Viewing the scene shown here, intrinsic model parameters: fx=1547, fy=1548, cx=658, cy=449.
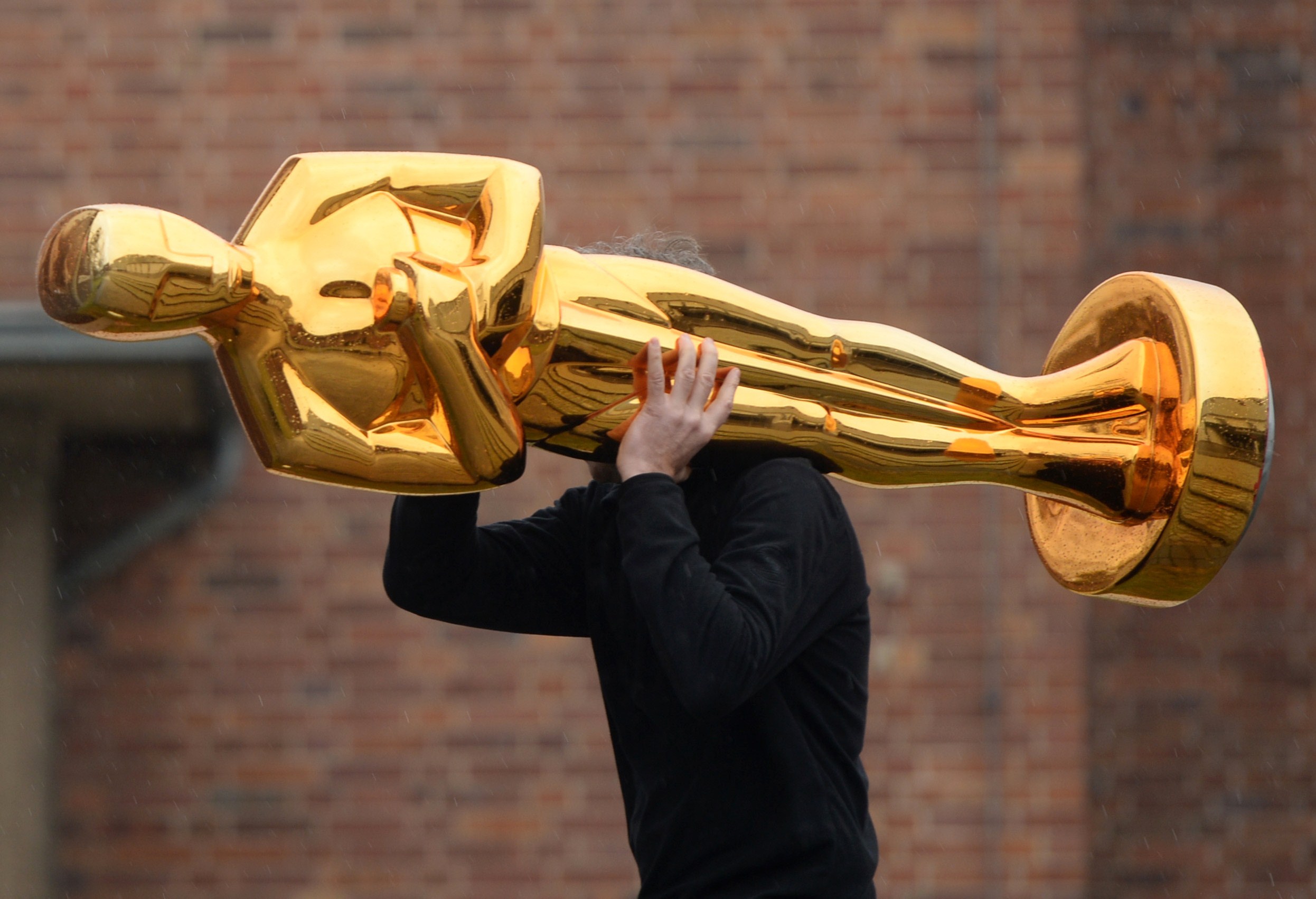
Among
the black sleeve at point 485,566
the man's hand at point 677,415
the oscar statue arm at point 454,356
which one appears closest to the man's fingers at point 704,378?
the man's hand at point 677,415

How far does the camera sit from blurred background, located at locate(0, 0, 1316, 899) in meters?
3.96

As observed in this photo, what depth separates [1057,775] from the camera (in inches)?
156

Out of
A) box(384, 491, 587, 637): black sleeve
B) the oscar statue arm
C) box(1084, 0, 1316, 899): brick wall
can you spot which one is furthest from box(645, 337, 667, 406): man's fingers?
box(1084, 0, 1316, 899): brick wall

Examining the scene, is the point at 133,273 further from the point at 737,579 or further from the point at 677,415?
the point at 737,579

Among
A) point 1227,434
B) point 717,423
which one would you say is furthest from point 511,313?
point 1227,434

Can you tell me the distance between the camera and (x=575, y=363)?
5.79 ft

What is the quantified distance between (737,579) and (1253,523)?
3081 millimetres

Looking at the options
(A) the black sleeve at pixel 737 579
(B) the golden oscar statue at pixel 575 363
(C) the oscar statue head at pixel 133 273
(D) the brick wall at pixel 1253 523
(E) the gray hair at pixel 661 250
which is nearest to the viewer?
(C) the oscar statue head at pixel 133 273

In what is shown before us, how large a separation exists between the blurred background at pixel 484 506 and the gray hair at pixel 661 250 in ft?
6.03

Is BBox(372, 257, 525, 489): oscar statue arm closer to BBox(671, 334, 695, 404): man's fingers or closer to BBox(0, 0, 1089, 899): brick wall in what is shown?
BBox(671, 334, 695, 404): man's fingers

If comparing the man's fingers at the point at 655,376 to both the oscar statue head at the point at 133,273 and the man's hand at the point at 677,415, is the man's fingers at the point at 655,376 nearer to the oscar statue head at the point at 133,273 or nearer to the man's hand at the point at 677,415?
the man's hand at the point at 677,415

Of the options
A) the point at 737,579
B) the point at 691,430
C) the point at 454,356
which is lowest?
the point at 737,579

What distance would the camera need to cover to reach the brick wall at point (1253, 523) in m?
4.47

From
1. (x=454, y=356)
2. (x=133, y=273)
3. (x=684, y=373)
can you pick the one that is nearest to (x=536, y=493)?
(x=684, y=373)
